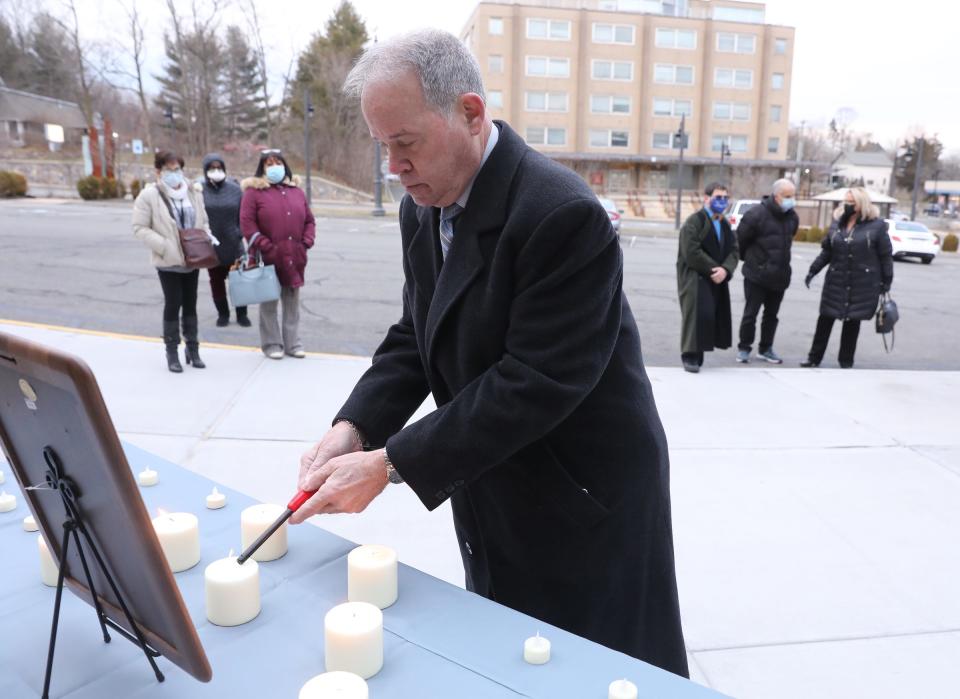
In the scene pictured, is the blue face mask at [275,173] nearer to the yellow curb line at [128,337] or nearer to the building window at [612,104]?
the yellow curb line at [128,337]

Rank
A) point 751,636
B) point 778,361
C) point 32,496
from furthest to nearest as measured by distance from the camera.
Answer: point 778,361 → point 751,636 → point 32,496

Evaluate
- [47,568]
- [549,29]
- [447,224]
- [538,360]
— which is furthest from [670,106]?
[47,568]

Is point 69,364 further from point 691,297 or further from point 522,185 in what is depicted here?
point 691,297

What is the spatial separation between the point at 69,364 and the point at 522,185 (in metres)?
0.87

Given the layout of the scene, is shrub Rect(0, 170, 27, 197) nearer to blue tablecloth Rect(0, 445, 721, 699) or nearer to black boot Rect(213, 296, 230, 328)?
black boot Rect(213, 296, 230, 328)

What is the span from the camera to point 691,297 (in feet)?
21.6

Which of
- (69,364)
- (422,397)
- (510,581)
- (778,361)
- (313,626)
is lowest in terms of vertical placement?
(778,361)

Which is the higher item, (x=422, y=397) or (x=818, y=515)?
(x=422, y=397)

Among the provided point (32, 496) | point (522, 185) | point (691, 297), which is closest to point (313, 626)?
point (32, 496)

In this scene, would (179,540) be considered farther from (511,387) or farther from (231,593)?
(511,387)

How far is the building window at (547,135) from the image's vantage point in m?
51.5

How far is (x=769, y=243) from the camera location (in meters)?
7.20

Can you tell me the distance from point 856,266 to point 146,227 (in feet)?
20.3

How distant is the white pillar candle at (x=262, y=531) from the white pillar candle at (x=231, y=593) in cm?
17
